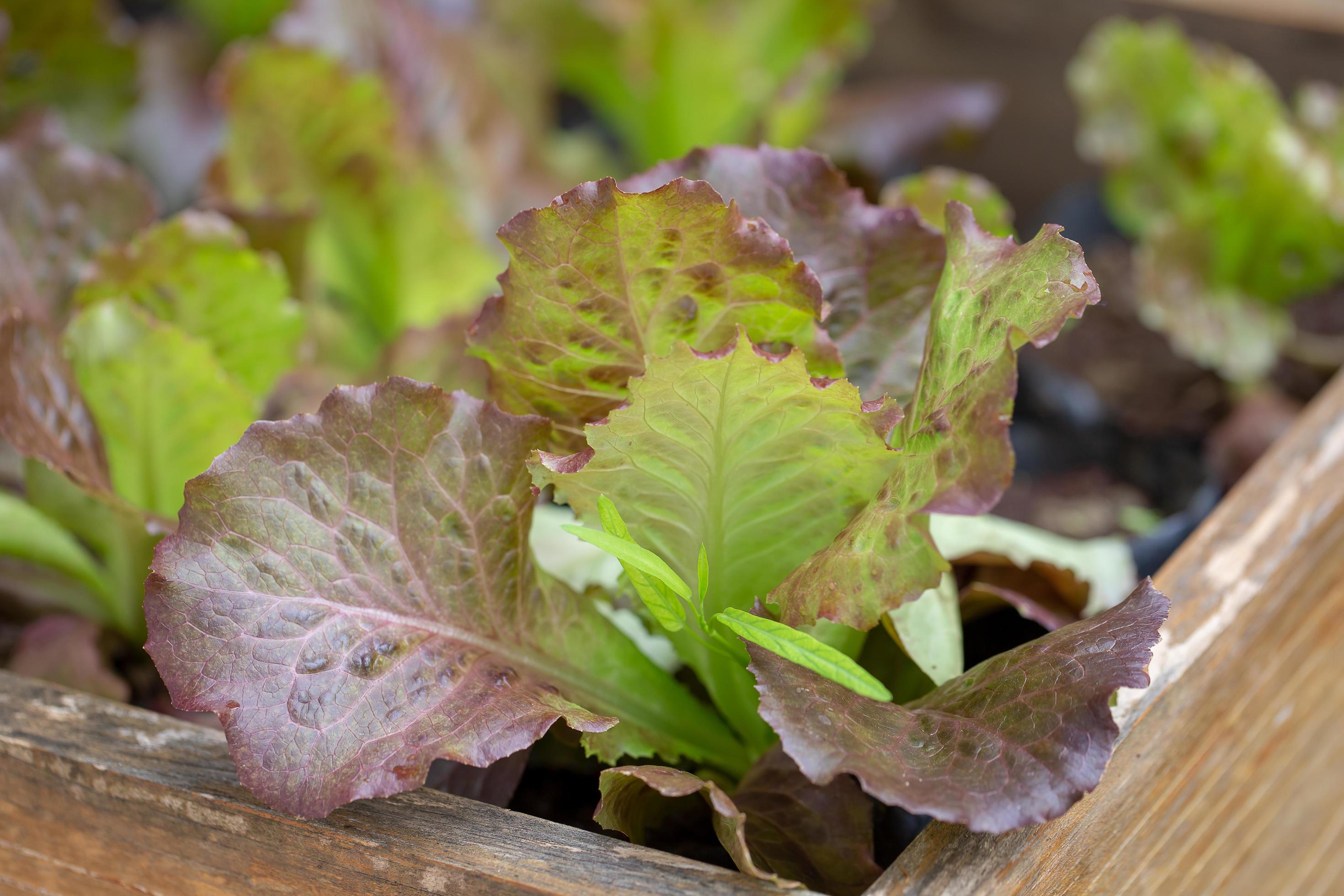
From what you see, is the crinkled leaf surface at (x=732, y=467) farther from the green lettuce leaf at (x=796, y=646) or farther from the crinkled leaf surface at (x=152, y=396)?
the crinkled leaf surface at (x=152, y=396)

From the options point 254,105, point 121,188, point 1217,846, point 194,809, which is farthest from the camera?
point 254,105

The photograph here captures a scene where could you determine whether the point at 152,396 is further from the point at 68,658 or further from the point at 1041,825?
the point at 1041,825

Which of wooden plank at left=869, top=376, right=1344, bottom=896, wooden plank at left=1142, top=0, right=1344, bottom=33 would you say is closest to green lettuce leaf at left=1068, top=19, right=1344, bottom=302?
wooden plank at left=1142, top=0, right=1344, bottom=33

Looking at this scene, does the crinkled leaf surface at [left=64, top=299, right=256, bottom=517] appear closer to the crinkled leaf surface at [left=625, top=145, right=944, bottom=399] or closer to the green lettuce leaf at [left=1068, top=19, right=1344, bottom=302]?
the crinkled leaf surface at [left=625, top=145, right=944, bottom=399]

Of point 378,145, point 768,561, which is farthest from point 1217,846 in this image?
point 378,145

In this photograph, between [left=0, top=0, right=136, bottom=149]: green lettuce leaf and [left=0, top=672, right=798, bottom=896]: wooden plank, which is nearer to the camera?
[left=0, top=672, right=798, bottom=896]: wooden plank

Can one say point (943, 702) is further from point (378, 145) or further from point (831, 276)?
point (378, 145)
